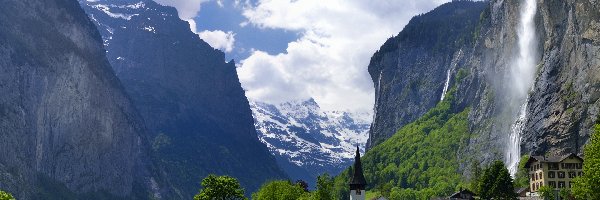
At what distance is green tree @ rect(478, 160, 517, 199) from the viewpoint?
12544 centimetres

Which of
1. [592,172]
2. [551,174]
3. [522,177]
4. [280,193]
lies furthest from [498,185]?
[522,177]

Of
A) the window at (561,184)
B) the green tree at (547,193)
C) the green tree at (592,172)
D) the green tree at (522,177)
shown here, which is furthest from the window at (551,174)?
the green tree at (592,172)

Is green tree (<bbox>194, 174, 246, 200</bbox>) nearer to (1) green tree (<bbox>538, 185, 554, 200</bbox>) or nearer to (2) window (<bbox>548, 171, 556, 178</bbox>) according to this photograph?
(1) green tree (<bbox>538, 185, 554, 200</bbox>)

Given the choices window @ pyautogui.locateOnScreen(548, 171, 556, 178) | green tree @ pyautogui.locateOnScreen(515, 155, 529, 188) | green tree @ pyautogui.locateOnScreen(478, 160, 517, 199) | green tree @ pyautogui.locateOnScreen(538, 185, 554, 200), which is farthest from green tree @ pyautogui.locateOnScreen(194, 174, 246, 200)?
green tree @ pyautogui.locateOnScreen(515, 155, 529, 188)

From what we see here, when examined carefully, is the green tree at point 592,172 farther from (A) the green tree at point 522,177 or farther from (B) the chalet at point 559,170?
(A) the green tree at point 522,177

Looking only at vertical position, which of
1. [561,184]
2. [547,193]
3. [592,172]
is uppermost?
[561,184]

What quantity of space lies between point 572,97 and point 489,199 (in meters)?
67.7

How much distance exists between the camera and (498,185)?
12544cm

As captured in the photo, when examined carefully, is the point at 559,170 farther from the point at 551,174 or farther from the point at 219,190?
the point at 219,190

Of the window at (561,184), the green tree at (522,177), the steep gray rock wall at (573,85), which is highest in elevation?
the steep gray rock wall at (573,85)

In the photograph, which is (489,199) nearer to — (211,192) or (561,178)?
(561,178)

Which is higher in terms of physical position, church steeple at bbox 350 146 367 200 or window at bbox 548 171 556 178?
window at bbox 548 171 556 178

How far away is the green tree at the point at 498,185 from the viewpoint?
125 m

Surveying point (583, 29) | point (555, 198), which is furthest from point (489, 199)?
point (583, 29)
